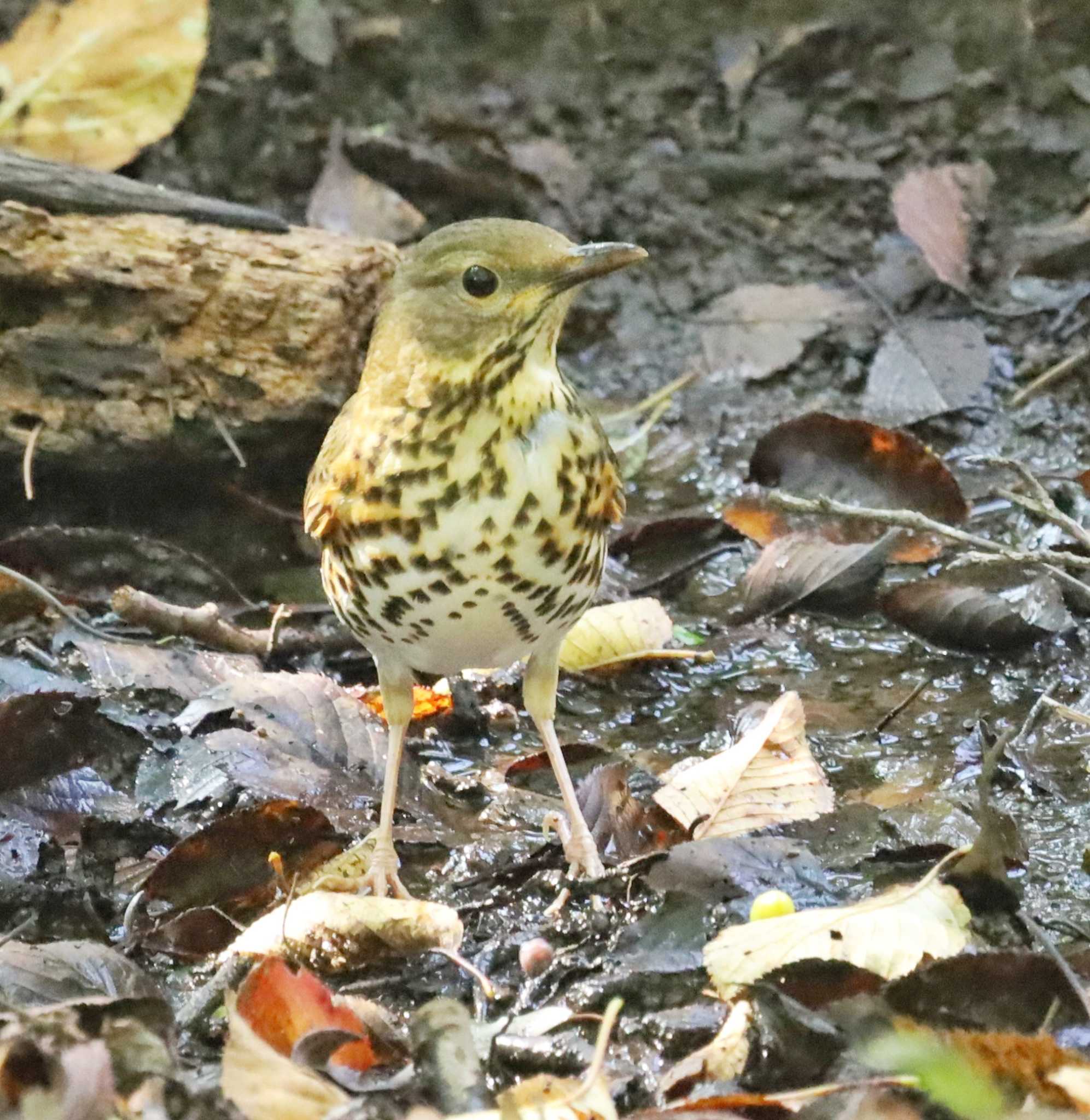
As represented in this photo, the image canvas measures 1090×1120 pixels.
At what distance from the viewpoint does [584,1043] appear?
104 inches

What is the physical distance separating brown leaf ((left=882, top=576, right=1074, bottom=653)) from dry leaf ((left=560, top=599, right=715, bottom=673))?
1.92 feet

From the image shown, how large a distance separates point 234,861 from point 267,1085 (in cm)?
96

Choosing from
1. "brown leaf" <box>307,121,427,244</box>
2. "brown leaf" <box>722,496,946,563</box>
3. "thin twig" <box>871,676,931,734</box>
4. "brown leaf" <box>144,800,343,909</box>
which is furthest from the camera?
"brown leaf" <box>307,121,427,244</box>

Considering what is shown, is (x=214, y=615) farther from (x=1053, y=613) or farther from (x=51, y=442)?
(x=1053, y=613)

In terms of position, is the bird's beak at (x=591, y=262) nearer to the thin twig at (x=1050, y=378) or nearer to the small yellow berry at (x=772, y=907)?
the small yellow berry at (x=772, y=907)

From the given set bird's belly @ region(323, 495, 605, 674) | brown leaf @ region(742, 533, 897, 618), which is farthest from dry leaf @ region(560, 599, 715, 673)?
bird's belly @ region(323, 495, 605, 674)

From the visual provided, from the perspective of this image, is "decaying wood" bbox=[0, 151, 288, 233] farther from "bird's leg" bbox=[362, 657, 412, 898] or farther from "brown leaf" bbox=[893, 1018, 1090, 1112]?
"brown leaf" bbox=[893, 1018, 1090, 1112]

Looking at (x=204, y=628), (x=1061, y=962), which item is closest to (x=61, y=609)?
(x=204, y=628)

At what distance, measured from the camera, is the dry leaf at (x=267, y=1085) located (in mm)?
2299

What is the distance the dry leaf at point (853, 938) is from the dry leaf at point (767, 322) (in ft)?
11.7

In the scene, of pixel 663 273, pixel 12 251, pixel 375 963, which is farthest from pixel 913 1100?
pixel 663 273

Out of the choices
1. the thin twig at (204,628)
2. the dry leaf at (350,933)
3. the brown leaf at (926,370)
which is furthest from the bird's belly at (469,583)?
the brown leaf at (926,370)

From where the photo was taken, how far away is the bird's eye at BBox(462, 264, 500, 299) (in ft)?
10.4

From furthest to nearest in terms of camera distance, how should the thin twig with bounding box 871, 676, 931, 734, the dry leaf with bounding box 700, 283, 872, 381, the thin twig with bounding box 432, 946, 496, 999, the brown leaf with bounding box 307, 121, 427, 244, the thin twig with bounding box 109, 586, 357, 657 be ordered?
the brown leaf with bounding box 307, 121, 427, 244 → the dry leaf with bounding box 700, 283, 872, 381 → the thin twig with bounding box 109, 586, 357, 657 → the thin twig with bounding box 871, 676, 931, 734 → the thin twig with bounding box 432, 946, 496, 999
